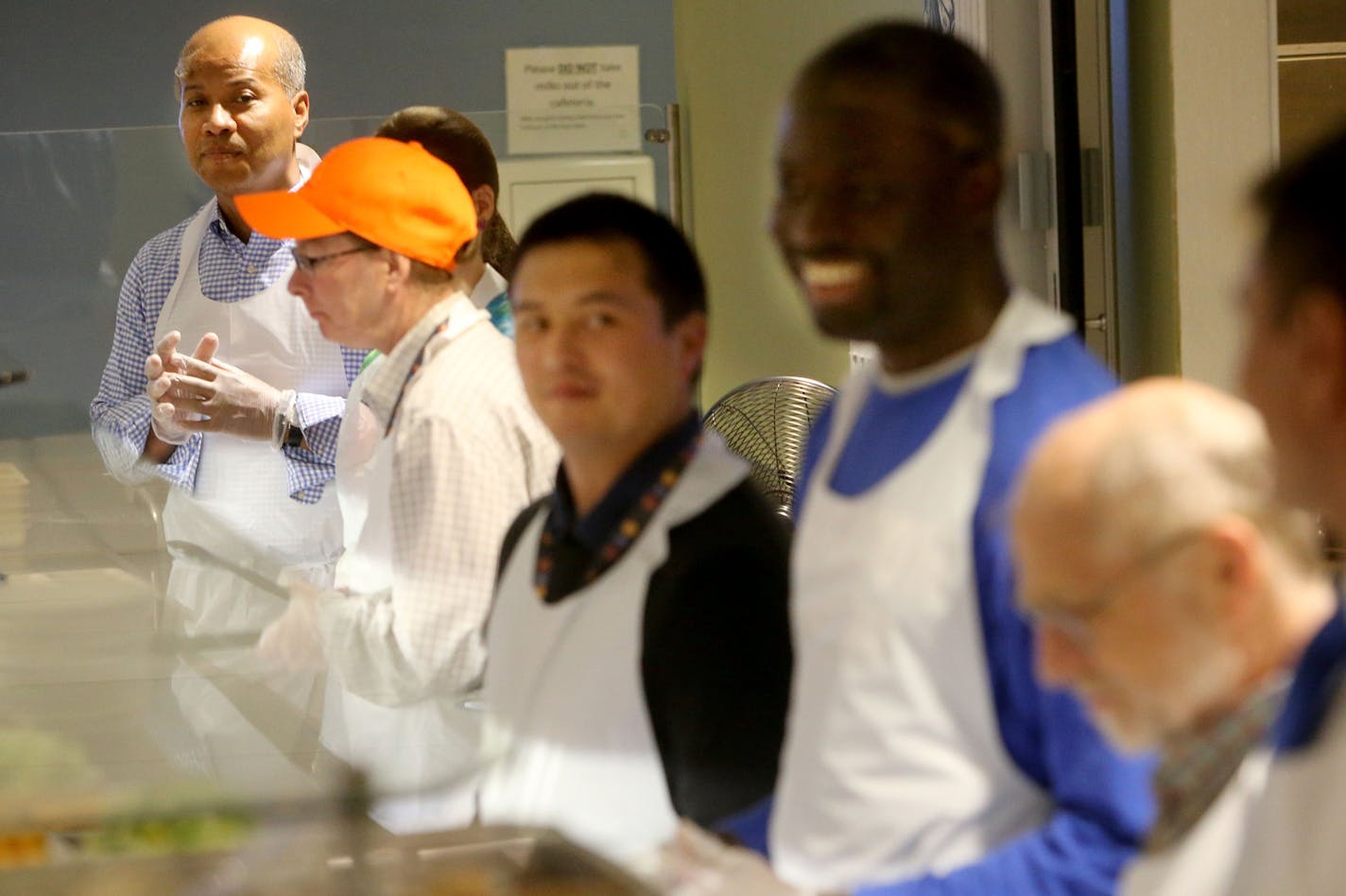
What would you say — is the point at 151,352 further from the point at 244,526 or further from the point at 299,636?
the point at 299,636

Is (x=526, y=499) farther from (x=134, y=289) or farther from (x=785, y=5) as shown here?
(x=134, y=289)

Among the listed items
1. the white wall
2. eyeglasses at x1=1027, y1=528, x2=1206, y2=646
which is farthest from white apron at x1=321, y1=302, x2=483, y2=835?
the white wall

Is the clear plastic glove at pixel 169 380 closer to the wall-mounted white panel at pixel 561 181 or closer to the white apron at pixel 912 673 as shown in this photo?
the wall-mounted white panel at pixel 561 181

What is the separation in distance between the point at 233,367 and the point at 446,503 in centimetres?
29

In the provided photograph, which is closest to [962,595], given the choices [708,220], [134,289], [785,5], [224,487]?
[708,220]

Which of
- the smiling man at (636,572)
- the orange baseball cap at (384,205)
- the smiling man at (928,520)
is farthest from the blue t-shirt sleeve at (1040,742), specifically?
the orange baseball cap at (384,205)

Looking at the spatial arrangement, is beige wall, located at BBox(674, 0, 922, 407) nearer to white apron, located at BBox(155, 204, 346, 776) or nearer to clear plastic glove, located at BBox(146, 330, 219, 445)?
white apron, located at BBox(155, 204, 346, 776)

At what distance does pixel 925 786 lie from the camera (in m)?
0.56

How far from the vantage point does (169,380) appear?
3.24 ft

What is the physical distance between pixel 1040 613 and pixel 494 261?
1.38 feet

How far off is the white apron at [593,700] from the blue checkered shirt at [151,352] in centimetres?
23

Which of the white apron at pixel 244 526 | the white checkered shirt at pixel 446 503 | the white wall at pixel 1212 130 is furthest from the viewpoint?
the white wall at pixel 1212 130

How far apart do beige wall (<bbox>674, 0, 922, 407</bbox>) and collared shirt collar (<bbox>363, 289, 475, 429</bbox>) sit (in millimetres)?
142

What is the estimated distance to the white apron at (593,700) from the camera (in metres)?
0.67
